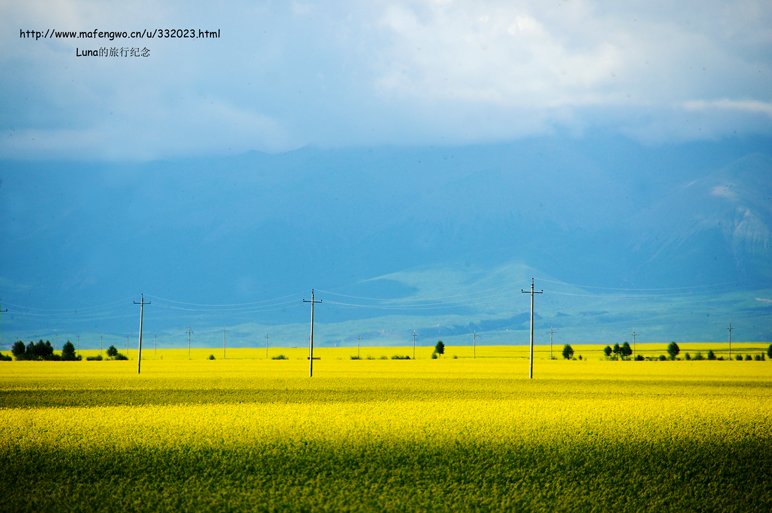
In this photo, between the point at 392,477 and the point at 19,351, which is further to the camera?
the point at 19,351

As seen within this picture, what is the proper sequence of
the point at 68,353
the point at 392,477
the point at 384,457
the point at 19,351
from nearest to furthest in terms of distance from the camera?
the point at 392,477 < the point at 384,457 < the point at 19,351 < the point at 68,353

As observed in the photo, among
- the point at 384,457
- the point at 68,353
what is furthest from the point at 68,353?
the point at 384,457

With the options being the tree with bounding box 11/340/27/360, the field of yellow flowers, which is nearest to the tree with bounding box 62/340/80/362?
the tree with bounding box 11/340/27/360

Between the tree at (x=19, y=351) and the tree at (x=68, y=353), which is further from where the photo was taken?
the tree at (x=68, y=353)

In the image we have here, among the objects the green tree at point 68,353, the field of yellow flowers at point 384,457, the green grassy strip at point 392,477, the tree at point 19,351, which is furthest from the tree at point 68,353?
the green grassy strip at point 392,477

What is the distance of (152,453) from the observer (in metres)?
17.4

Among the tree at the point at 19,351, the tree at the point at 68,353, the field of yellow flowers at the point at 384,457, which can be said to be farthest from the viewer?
the tree at the point at 68,353

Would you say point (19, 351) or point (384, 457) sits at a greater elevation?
point (384, 457)

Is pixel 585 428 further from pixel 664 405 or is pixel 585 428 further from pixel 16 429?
pixel 16 429

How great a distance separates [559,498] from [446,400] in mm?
18026

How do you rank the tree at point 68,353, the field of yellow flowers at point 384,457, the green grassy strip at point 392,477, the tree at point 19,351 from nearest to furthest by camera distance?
the green grassy strip at point 392,477
the field of yellow flowers at point 384,457
the tree at point 19,351
the tree at point 68,353

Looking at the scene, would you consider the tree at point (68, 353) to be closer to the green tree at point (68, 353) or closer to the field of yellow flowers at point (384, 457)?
the green tree at point (68, 353)

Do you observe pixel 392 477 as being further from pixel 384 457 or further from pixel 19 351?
pixel 19 351

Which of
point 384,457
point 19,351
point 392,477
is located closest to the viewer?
point 392,477
